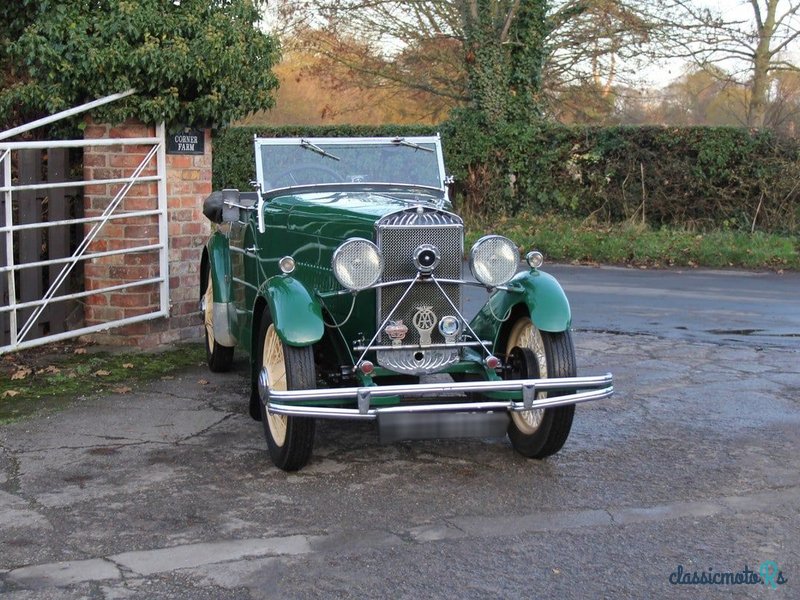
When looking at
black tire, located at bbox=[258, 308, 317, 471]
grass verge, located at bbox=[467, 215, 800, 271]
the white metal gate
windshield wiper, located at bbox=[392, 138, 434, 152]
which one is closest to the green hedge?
grass verge, located at bbox=[467, 215, 800, 271]

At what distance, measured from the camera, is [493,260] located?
5.45 metres

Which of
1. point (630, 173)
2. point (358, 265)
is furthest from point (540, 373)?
point (630, 173)

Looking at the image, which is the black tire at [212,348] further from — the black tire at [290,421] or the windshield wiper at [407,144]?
the black tire at [290,421]

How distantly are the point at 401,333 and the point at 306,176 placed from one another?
169 centimetres

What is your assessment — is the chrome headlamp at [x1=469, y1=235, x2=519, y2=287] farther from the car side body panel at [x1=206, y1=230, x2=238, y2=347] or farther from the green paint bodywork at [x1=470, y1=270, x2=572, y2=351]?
the car side body panel at [x1=206, y1=230, x2=238, y2=347]

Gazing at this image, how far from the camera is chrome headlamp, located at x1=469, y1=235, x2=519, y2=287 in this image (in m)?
5.43

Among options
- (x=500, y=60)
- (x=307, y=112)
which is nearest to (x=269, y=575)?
(x=500, y=60)

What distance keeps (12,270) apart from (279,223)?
90.2 inches

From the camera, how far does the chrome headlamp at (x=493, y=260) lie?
17.8 ft

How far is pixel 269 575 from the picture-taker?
12.9 feet

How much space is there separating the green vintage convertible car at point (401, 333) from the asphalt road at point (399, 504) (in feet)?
1.09

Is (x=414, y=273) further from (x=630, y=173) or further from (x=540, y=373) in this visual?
(x=630, y=173)

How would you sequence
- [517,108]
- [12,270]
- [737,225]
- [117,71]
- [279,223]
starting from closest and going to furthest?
[279,223] → [12,270] → [117,71] → [737,225] → [517,108]

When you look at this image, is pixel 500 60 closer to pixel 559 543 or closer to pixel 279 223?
pixel 279 223
